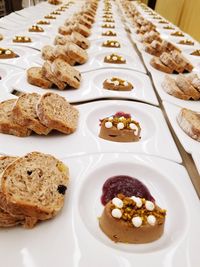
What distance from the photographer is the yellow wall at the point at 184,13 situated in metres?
8.70

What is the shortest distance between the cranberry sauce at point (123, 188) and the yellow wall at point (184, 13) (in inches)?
306

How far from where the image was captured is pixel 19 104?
6.59 feet

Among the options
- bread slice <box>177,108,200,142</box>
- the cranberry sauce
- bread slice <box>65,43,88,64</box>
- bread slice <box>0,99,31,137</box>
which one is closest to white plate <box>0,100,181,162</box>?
bread slice <box>0,99,31,137</box>

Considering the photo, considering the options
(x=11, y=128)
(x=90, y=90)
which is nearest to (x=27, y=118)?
(x=11, y=128)

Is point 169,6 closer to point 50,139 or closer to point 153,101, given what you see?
point 153,101

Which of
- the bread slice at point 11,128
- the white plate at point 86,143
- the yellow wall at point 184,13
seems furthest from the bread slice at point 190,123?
the yellow wall at point 184,13

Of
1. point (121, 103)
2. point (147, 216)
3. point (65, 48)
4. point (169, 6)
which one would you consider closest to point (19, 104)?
point (121, 103)

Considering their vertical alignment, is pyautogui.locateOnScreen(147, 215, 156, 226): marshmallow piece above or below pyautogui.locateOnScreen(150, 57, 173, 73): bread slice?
above

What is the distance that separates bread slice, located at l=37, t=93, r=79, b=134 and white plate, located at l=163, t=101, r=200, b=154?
0.84 m

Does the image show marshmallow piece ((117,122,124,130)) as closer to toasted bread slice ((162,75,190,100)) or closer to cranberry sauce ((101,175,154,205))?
cranberry sauce ((101,175,154,205))

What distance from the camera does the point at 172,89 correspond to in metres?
2.92

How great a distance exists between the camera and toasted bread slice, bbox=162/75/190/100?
2.86m

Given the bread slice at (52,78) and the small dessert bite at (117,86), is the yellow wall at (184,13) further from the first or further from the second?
the bread slice at (52,78)

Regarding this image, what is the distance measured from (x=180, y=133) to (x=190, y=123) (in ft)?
0.38
